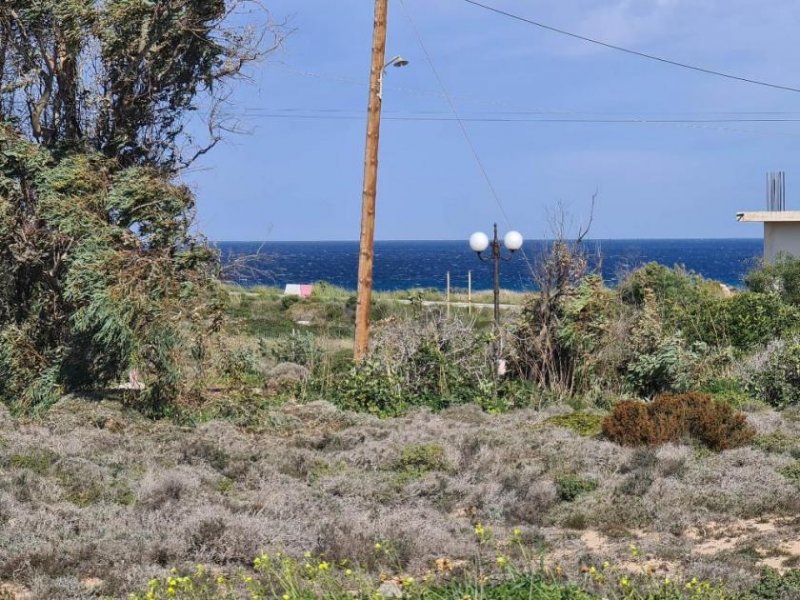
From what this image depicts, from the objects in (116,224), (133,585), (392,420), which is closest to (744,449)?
(392,420)

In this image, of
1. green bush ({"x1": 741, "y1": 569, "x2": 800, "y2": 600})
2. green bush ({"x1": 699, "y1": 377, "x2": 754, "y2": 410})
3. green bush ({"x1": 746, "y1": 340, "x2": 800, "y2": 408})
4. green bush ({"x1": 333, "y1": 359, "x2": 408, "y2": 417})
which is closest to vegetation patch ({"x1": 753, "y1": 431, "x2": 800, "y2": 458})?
green bush ({"x1": 699, "y1": 377, "x2": 754, "y2": 410})

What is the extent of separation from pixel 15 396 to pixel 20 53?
4.30 metres

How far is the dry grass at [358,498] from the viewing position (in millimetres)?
7117

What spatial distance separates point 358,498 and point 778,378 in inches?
287

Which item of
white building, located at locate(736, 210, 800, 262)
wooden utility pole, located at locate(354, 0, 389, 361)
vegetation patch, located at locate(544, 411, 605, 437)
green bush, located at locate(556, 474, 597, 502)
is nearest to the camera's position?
green bush, located at locate(556, 474, 597, 502)

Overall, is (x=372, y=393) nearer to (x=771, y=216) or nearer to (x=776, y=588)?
(x=776, y=588)

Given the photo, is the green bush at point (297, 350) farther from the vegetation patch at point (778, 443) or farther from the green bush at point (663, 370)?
the vegetation patch at point (778, 443)

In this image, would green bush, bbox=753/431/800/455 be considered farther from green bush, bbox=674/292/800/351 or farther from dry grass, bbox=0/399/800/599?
green bush, bbox=674/292/800/351

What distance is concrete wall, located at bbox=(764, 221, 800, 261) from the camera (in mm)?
27188

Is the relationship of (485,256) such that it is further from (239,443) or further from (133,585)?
(133,585)

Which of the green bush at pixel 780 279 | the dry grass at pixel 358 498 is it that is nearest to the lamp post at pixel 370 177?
the dry grass at pixel 358 498

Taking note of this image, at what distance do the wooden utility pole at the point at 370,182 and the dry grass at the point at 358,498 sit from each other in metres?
3.59

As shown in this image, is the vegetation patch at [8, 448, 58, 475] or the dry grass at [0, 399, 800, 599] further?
the vegetation patch at [8, 448, 58, 475]

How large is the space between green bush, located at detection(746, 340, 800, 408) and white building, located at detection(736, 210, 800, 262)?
42.7ft
